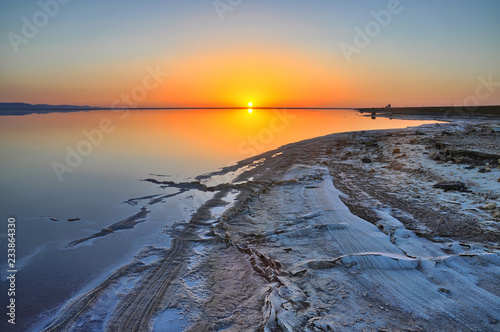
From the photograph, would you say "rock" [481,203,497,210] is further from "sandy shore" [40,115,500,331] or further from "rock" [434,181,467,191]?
"rock" [434,181,467,191]

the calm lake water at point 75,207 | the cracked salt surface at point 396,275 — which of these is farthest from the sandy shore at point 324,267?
the calm lake water at point 75,207

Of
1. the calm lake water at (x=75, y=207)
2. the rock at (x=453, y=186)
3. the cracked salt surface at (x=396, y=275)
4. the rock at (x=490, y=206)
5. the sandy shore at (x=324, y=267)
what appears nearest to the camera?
the cracked salt surface at (x=396, y=275)

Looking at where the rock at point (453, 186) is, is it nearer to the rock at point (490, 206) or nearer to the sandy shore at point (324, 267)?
the sandy shore at point (324, 267)

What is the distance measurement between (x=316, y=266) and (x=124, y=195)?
23.2ft

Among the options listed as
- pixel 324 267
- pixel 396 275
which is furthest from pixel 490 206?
pixel 324 267

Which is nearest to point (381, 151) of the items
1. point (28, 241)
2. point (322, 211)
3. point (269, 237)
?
point (322, 211)

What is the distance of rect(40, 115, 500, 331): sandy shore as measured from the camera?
11.4 ft

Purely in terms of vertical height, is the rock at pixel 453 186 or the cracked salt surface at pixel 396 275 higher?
the rock at pixel 453 186

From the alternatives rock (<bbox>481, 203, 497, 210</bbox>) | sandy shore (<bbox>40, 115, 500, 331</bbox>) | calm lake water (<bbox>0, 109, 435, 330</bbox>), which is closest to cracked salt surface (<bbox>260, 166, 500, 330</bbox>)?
sandy shore (<bbox>40, 115, 500, 331</bbox>)

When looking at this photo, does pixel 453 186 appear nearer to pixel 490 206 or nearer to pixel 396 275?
pixel 490 206

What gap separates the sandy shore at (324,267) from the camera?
3.47 metres

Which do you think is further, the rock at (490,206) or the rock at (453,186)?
the rock at (453,186)

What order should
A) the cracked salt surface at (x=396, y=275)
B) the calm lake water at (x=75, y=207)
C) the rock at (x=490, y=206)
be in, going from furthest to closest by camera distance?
the rock at (x=490, y=206)
the calm lake water at (x=75, y=207)
the cracked salt surface at (x=396, y=275)

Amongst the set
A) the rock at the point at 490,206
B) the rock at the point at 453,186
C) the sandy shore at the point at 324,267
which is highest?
the rock at the point at 453,186
